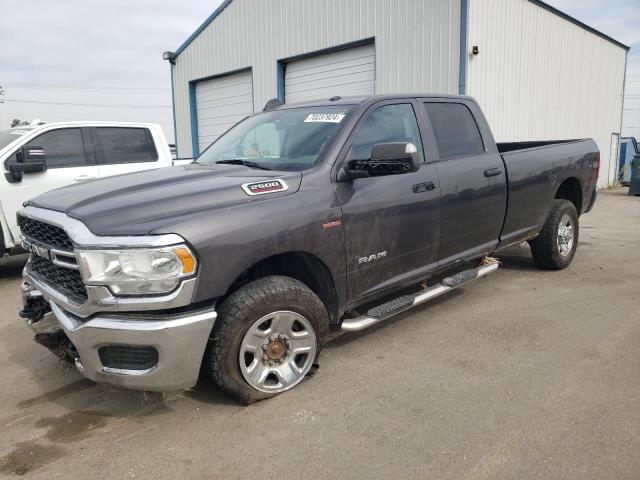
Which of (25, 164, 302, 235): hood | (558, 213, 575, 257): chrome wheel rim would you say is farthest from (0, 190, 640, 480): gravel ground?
(558, 213, 575, 257): chrome wheel rim

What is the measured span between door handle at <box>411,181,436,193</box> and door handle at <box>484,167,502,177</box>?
817mm

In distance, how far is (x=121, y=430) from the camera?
2.87 metres

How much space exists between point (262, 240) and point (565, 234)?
177 inches

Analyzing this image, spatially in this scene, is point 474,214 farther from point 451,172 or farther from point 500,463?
point 500,463

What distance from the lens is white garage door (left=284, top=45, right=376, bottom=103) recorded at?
38.4ft

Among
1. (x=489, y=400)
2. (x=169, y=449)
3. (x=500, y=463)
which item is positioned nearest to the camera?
(x=500, y=463)

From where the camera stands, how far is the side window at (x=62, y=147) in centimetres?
639

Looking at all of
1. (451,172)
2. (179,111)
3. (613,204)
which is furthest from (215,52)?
(451,172)

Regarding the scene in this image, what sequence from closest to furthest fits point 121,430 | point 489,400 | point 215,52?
point 121,430 < point 489,400 < point 215,52

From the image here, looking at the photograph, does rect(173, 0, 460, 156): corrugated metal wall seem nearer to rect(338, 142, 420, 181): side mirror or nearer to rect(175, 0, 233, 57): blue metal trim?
rect(175, 0, 233, 57): blue metal trim

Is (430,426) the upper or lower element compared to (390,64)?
lower

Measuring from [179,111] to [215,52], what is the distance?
2851 mm

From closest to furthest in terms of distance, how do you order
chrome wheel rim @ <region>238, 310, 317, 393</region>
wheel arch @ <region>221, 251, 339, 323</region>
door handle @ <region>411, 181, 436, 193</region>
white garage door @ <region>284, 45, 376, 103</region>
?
1. chrome wheel rim @ <region>238, 310, 317, 393</region>
2. wheel arch @ <region>221, 251, 339, 323</region>
3. door handle @ <region>411, 181, 436, 193</region>
4. white garage door @ <region>284, 45, 376, 103</region>

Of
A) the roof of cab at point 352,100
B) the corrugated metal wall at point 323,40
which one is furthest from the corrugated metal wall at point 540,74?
the roof of cab at point 352,100
